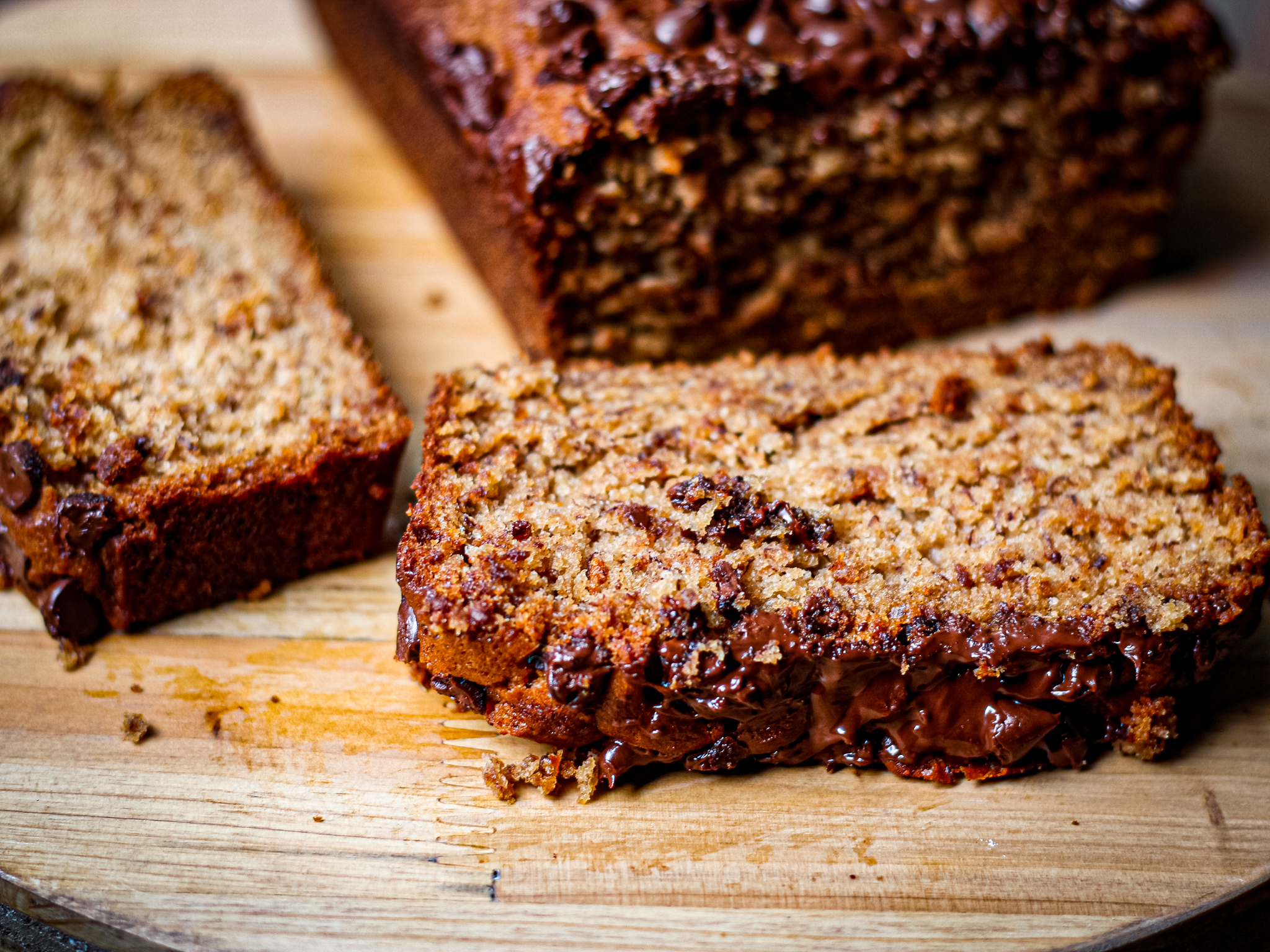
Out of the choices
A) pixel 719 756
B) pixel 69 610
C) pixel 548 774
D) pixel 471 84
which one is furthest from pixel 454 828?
pixel 471 84

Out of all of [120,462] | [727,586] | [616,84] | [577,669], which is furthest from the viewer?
[616,84]

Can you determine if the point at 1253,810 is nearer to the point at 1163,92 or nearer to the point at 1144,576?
the point at 1144,576

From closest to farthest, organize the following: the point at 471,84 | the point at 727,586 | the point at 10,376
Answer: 1. the point at 727,586
2. the point at 10,376
3. the point at 471,84

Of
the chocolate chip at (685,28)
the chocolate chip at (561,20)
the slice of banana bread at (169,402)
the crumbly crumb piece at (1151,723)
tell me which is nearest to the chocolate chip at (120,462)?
the slice of banana bread at (169,402)

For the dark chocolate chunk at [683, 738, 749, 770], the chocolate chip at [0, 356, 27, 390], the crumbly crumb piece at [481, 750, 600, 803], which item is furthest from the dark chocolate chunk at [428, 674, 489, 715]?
the chocolate chip at [0, 356, 27, 390]

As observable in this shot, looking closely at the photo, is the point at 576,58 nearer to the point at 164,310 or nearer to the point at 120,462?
the point at 164,310

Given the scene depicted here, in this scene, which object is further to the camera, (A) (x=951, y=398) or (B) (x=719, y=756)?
(A) (x=951, y=398)

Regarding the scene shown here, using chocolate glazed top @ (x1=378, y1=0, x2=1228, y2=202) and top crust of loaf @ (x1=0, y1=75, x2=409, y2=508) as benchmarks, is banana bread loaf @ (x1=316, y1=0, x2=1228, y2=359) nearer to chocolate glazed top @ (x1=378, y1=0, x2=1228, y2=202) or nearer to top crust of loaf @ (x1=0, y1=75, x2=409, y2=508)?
chocolate glazed top @ (x1=378, y1=0, x2=1228, y2=202)
